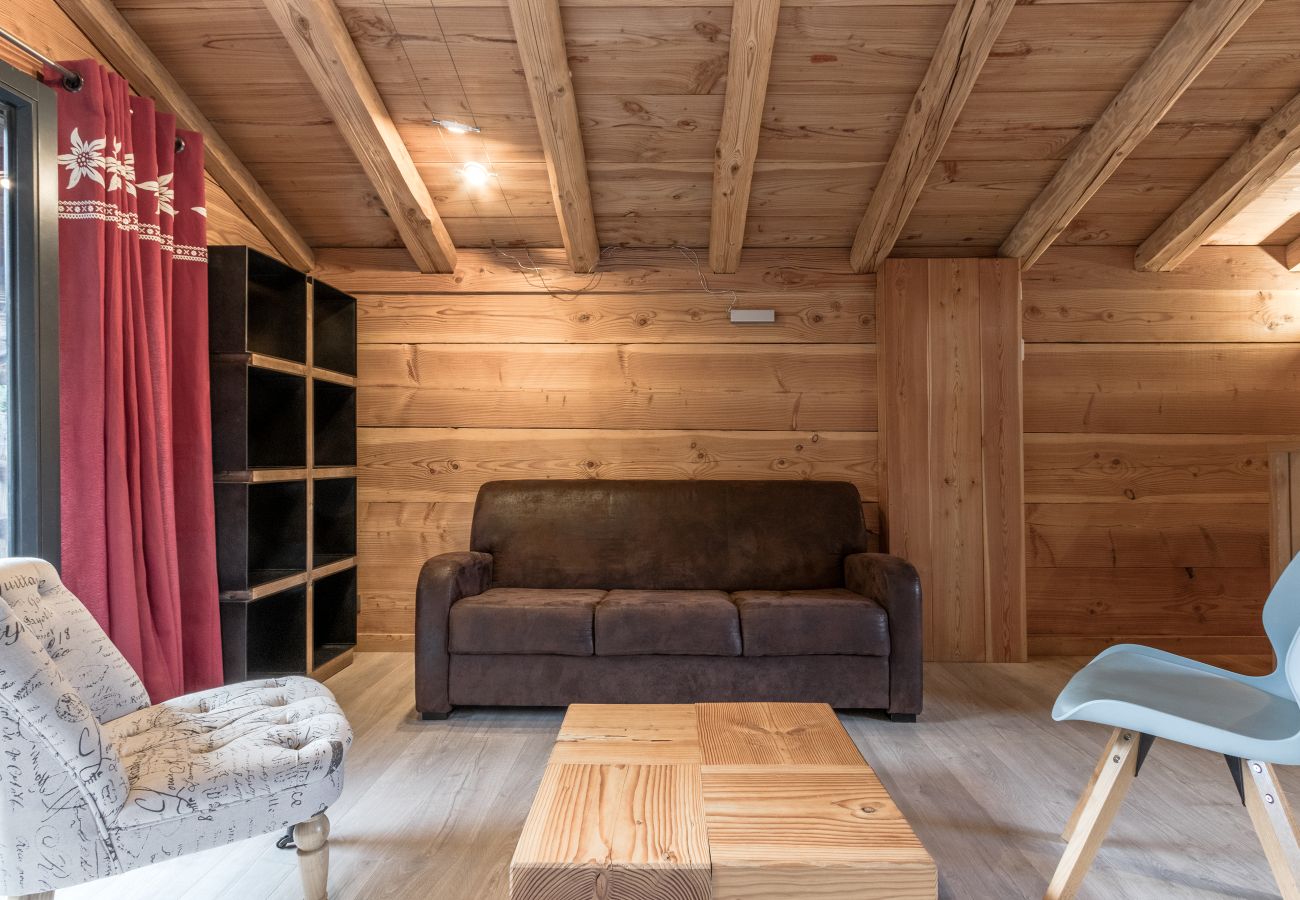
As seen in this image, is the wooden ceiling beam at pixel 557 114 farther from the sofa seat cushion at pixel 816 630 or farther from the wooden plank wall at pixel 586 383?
the sofa seat cushion at pixel 816 630

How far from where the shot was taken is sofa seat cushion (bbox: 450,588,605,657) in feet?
9.48

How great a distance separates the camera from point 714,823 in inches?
52.6

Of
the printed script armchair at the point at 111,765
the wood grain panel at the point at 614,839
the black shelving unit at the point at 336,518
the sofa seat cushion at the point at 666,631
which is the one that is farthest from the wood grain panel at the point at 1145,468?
the printed script armchair at the point at 111,765

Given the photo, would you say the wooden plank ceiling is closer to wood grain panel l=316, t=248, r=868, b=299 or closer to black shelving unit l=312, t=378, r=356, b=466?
wood grain panel l=316, t=248, r=868, b=299

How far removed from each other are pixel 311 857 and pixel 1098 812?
159cm

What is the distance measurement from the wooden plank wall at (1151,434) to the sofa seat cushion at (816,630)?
4.72 feet

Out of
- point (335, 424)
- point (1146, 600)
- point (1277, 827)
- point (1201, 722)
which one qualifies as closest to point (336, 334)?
point (335, 424)

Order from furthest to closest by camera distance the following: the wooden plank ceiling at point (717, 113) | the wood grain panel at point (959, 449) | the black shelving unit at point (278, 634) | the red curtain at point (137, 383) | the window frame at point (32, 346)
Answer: the wood grain panel at point (959, 449), the black shelving unit at point (278, 634), the wooden plank ceiling at point (717, 113), the red curtain at point (137, 383), the window frame at point (32, 346)

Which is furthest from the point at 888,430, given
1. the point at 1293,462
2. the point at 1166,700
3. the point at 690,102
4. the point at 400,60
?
the point at 400,60

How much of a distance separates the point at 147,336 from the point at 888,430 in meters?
3.00

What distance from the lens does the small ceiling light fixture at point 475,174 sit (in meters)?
3.36

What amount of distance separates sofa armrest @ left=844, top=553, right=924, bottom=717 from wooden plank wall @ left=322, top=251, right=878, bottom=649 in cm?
101

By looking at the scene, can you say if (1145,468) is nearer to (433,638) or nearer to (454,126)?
(433,638)

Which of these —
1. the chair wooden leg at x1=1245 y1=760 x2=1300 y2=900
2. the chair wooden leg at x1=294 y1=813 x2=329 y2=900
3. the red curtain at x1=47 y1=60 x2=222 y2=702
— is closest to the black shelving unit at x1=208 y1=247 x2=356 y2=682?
the red curtain at x1=47 y1=60 x2=222 y2=702
